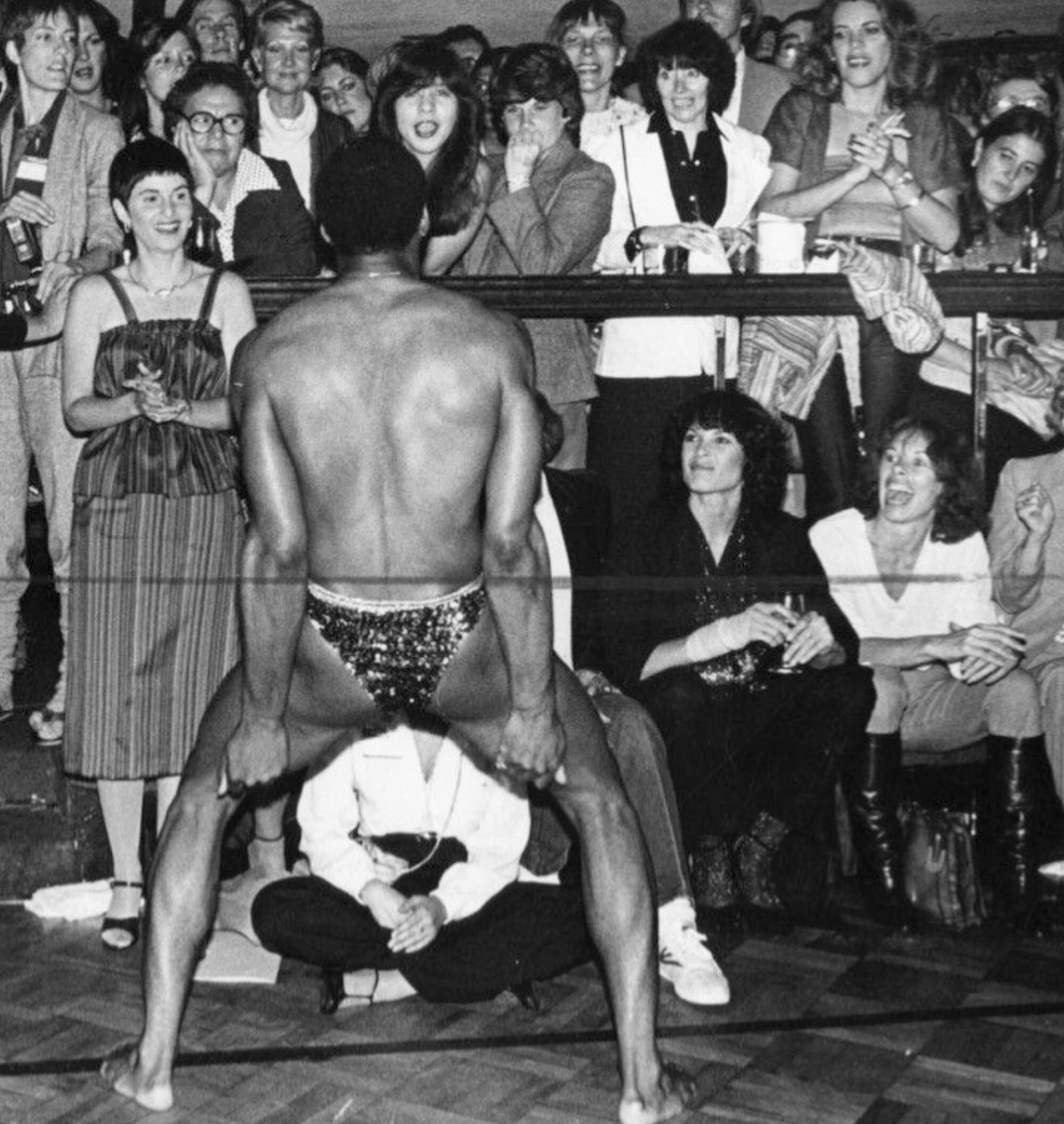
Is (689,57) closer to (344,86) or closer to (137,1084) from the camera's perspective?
(344,86)

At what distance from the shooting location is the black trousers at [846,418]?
17.4ft

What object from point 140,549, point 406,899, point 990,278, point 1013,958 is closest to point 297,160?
point 140,549

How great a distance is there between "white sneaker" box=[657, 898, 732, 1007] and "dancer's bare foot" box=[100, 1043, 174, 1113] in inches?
45.1

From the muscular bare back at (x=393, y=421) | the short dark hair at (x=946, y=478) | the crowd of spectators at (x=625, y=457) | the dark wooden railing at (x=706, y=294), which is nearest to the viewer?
the muscular bare back at (x=393, y=421)

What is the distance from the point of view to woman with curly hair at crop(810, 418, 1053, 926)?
5.12 metres

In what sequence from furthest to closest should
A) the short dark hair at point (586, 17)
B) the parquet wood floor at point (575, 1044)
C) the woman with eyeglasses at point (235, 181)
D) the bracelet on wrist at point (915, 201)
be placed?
the short dark hair at point (586, 17)
the woman with eyeglasses at point (235, 181)
the bracelet on wrist at point (915, 201)
the parquet wood floor at point (575, 1044)

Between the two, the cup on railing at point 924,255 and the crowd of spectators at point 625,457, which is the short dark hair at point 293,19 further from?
the cup on railing at point 924,255

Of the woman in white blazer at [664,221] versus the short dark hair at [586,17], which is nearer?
the woman in white blazer at [664,221]

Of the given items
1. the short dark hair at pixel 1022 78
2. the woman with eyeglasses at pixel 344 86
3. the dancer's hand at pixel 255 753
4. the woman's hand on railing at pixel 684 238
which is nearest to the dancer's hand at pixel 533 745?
the dancer's hand at pixel 255 753

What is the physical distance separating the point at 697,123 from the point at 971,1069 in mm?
2761

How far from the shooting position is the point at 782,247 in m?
5.38

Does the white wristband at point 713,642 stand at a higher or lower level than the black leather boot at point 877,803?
higher

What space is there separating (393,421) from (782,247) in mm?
2101

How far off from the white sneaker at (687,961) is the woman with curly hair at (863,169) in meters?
1.31
